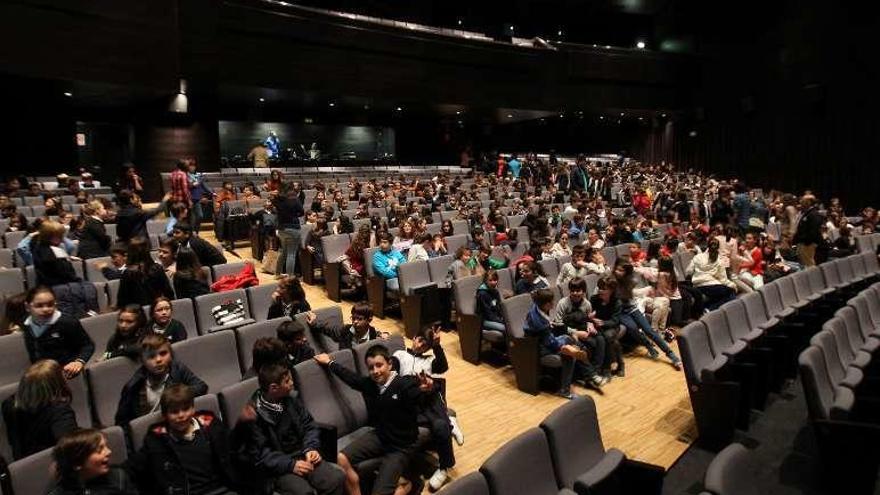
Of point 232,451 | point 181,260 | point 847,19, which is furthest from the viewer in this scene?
point 847,19

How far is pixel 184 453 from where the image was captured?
2625 mm

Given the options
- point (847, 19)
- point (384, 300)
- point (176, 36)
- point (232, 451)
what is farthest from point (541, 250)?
point (847, 19)

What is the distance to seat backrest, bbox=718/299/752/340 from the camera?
14.7ft

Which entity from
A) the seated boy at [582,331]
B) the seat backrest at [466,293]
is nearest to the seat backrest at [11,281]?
the seat backrest at [466,293]

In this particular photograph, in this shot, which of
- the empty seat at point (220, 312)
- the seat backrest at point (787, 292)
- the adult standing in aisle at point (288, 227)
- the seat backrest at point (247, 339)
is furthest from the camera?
the adult standing in aisle at point (288, 227)

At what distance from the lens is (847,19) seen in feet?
44.5

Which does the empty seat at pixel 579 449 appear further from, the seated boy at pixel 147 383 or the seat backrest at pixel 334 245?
the seat backrest at pixel 334 245

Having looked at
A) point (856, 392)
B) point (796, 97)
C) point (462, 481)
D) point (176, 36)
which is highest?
point (176, 36)

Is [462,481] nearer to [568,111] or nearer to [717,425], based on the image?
[717,425]

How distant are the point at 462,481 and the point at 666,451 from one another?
7.16 feet

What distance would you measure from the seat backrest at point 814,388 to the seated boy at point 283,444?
102 inches

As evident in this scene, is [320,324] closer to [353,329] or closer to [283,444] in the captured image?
[353,329]

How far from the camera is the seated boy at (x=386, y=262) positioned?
6402 millimetres

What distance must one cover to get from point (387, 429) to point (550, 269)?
3797 millimetres
